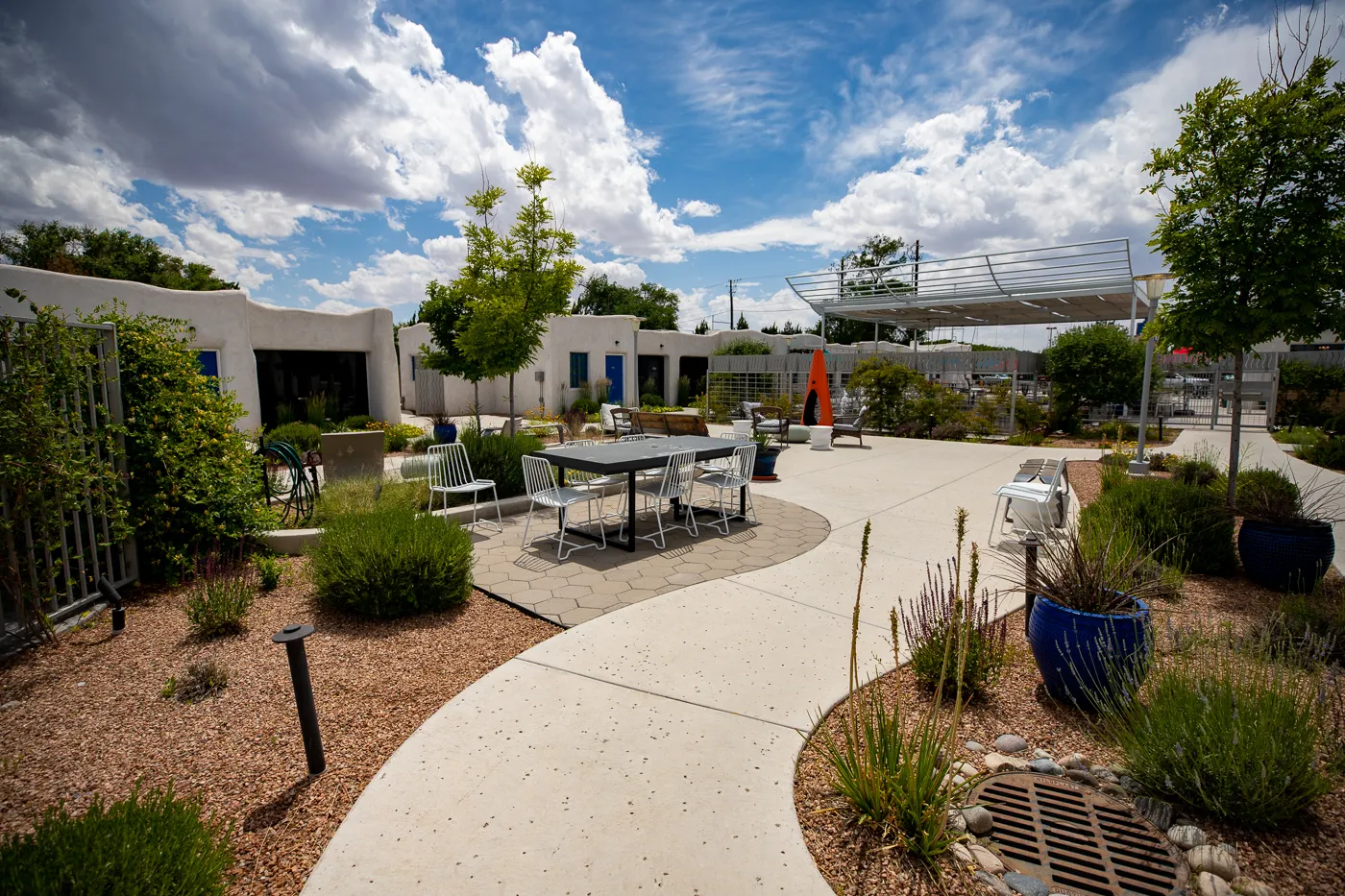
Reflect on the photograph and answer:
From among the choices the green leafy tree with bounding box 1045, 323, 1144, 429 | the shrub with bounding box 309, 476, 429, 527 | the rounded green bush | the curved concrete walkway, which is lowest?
the curved concrete walkway

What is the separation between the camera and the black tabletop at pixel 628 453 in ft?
19.7

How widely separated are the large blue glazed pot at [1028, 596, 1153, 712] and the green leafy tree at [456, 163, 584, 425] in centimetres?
793

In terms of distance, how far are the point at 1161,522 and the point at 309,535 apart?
24.7ft

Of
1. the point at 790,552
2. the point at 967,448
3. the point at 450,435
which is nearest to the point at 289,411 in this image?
the point at 450,435

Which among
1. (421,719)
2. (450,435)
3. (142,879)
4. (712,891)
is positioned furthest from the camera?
(450,435)

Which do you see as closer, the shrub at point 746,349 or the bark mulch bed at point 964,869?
the bark mulch bed at point 964,869

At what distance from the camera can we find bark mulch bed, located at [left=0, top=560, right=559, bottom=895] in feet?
8.10

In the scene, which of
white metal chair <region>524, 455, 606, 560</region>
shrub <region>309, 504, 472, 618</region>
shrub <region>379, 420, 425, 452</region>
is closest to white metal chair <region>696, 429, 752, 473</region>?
white metal chair <region>524, 455, 606, 560</region>

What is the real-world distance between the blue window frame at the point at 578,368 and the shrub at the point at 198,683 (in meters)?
19.8

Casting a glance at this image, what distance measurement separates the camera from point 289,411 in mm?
15055

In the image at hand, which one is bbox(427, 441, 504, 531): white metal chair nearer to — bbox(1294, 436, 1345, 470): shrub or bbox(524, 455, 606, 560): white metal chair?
bbox(524, 455, 606, 560): white metal chair

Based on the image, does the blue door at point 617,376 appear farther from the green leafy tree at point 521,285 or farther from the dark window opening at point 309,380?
the green leafy tree at point 521,285

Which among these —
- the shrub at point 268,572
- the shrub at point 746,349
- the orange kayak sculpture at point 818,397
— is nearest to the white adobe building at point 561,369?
the shrub at point 746,349

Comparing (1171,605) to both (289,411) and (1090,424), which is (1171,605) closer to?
(289,411)
